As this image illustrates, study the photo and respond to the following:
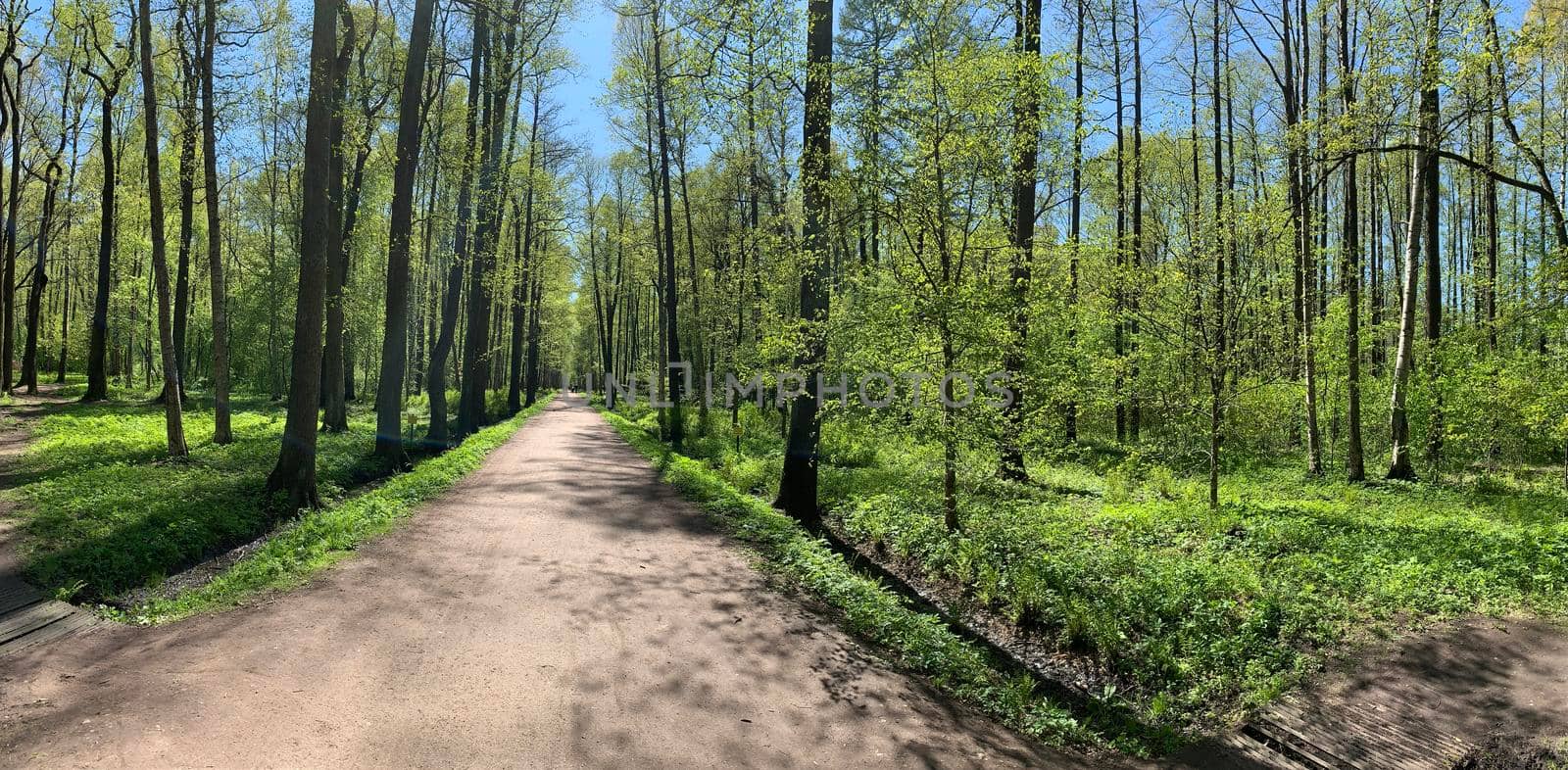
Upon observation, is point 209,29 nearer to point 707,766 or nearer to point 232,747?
point 232,747

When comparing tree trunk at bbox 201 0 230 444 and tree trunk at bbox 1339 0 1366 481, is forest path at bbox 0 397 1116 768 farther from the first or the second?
tree trunk at bbox 1339 0 1366 481

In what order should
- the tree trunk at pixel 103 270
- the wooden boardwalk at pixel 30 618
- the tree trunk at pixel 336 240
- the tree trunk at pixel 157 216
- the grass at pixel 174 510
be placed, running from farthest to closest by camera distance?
1. the tree trunk at pixel 103 270
2. the tree trunk at pixel 336 240
3. the tree trunk at pixel 157 216
4. the grass at pixel 174 510
5. the wooden boardwalk at pixel 30 618

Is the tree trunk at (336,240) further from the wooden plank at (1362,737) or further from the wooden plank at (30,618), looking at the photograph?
the wooden plank at (1362,737)

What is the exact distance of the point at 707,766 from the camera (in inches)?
139

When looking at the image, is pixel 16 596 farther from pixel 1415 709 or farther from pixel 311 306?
pixel 1415 709

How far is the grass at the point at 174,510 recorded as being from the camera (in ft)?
18.9

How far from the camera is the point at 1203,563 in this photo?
22.8ft

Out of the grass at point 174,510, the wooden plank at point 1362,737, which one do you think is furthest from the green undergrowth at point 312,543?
the wooden plank at point 1362,737

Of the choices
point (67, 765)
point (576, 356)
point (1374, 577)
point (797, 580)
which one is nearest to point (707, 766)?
point (67, 765)

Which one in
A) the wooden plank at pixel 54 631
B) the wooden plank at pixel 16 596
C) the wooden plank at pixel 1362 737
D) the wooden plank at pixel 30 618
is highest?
the wooden plank at pixel 16 596

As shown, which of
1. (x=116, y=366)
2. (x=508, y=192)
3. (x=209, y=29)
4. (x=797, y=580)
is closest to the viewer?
(x=797, y=580)

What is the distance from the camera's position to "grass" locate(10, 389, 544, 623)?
577cm

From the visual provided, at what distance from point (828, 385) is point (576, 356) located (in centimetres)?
7132

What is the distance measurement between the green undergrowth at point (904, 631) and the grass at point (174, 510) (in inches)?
174
